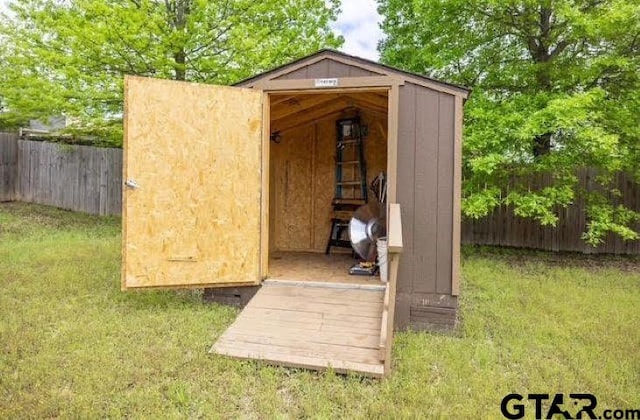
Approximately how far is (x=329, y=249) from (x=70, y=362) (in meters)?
4.09

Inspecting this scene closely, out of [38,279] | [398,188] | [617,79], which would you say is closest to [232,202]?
[398,188]

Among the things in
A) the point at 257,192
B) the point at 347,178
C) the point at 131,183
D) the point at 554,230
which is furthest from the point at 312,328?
the point at 554,230

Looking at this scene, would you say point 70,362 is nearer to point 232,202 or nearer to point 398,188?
point 232,202

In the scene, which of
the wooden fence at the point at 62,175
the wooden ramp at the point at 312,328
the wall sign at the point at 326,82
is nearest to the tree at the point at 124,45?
the wooden fence at the point at 62,175

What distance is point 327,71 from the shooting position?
444 cm

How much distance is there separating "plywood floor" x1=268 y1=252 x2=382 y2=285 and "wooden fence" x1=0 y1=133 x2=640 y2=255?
12.5 feet

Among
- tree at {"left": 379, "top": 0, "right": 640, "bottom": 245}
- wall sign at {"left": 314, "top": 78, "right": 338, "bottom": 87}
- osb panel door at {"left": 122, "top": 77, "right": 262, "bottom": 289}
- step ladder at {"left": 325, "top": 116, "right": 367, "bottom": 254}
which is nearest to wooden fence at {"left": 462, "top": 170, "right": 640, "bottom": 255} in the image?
tree at {"left": 379, "top": 0, "right": 640, "bottom": 245}

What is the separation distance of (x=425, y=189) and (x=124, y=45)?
6.03 m

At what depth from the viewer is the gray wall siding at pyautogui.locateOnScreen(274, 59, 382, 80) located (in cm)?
438

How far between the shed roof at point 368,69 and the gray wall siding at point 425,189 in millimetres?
65

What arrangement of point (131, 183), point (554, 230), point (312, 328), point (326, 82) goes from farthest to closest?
point (554, 230)
point (326, 82)
point (131, 183)
point (312, 328)

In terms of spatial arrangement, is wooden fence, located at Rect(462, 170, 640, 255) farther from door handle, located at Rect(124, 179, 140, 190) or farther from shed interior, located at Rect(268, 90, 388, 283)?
door handle, located at Rect(124, 179, 140, 190)

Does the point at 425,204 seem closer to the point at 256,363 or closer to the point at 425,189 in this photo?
the point at 425,189

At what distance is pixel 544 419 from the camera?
8.90 ft
